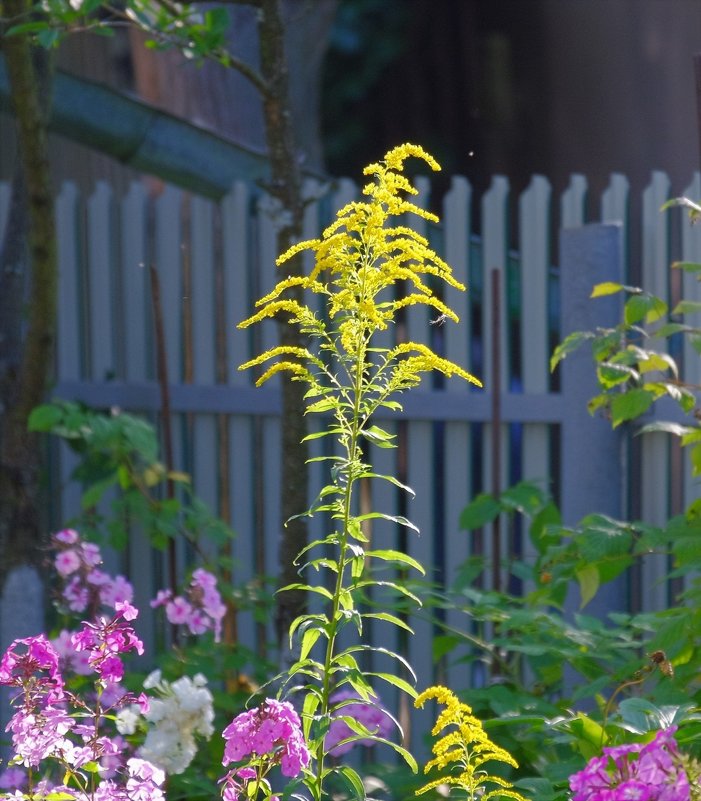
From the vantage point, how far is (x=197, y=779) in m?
2.66

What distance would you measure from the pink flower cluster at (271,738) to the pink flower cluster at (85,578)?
1.26 metres

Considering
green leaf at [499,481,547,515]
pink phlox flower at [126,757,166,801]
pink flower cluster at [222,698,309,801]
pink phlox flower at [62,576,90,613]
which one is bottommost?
pink phlox flower at [126,757,166,801]

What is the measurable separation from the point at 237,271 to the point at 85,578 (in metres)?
1.57

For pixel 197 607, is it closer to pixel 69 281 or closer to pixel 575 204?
pixel 575 204

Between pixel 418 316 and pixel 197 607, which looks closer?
pixel 197 607

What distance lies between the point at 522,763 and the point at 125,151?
117 inches

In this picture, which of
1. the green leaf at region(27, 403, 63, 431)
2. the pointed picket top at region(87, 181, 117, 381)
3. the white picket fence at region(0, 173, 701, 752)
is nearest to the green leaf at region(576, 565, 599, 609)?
the white picket fence at region(0, 173, 701, 752)

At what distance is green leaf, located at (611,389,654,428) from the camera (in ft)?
8.42

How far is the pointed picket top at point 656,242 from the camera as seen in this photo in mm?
3662

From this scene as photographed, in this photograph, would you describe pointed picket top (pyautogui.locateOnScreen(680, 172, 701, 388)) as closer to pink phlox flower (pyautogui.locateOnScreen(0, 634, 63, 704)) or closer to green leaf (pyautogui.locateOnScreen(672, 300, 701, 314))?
green leaf (pyautogui.locateOnScreen(672, 300, 701, 314))

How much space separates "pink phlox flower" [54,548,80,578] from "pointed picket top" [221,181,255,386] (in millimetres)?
1373

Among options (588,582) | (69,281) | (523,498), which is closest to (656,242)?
(523,498)

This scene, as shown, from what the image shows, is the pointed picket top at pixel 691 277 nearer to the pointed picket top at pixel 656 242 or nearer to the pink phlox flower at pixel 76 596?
the pointed picket top at pixel 656 242

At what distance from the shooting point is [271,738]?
5.44 feet
